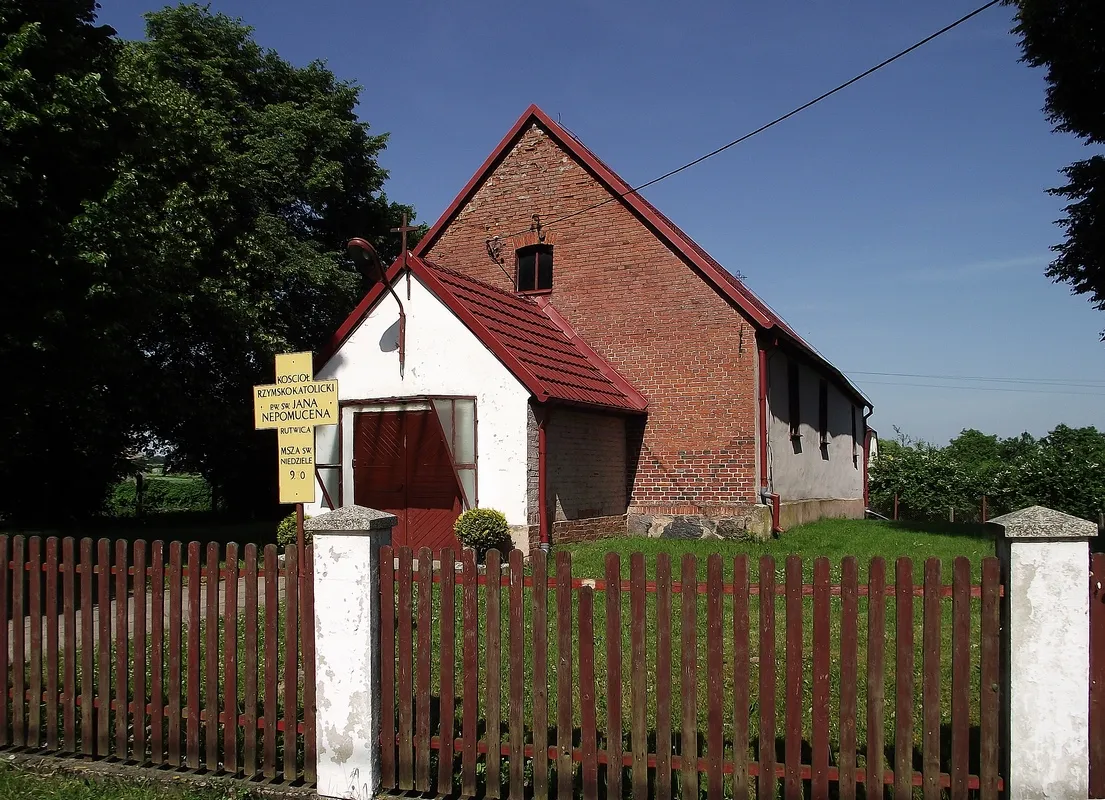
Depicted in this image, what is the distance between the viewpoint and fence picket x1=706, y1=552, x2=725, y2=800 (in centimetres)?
433

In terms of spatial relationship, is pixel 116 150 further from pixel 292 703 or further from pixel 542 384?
pixel 292 703

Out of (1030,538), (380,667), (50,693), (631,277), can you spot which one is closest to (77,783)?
(50,693)

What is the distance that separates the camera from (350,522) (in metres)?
4.75

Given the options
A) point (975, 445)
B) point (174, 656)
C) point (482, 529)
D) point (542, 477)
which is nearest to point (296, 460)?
point (174, 656)

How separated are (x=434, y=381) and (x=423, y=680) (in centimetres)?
839

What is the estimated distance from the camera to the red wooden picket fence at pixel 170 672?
4969 millimetres

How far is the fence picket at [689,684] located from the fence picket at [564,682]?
59 centimetres

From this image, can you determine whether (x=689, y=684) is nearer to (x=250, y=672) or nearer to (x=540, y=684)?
(x=540, y=684)

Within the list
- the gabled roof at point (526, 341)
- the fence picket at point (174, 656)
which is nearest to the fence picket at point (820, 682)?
the fence picket at point (174, 656)

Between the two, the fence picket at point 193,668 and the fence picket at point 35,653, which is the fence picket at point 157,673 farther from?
the fence picket at point 35,653

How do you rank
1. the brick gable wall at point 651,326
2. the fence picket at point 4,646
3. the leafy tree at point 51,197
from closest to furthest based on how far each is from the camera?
1. the fence picket at point 4,646
2. the leafy tree at point 51,197
3. the brick gable wall at point 651,326

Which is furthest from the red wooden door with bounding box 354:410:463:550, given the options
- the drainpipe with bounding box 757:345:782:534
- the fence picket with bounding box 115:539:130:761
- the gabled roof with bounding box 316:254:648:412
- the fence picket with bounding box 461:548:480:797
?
the fence picket with bounding box 461:548:480:797

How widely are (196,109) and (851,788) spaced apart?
20263 mm

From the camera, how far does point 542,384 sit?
489 inches
